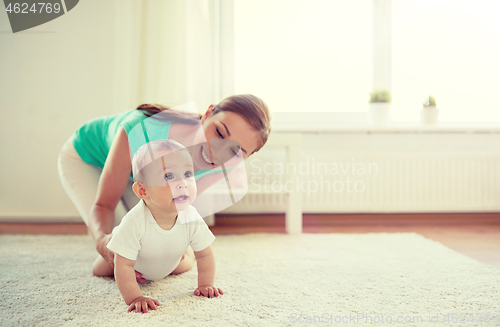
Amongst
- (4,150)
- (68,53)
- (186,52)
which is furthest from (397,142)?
(4,150)

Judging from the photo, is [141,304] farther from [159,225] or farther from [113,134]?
[113,134]

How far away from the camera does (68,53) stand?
1888 millimetres

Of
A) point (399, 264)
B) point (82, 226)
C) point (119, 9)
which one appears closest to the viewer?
point (399, 264)

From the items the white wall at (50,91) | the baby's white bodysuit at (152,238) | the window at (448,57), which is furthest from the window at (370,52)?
the baby's white bodysuit at (152,238)

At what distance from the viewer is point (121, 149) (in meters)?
0.96

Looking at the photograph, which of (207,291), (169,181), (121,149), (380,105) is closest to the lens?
(169,181)

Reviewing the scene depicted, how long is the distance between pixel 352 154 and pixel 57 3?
6.04 feet

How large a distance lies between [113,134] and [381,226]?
1.42 meters

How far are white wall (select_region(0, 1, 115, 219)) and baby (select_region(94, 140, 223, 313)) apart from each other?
49.7 inches

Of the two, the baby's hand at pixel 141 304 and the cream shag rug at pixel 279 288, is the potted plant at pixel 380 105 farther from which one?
the baby's hand at pixel 141 304

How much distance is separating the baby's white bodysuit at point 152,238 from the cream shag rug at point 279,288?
0.10 metres

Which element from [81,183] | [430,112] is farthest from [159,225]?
[430,112]

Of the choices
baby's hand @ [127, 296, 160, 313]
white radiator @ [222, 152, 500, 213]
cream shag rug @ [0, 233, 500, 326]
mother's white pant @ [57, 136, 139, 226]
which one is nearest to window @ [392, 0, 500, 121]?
white radiator @ [222, 152, 500, 213]

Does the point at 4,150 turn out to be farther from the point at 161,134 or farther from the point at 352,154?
the point at 352,154
